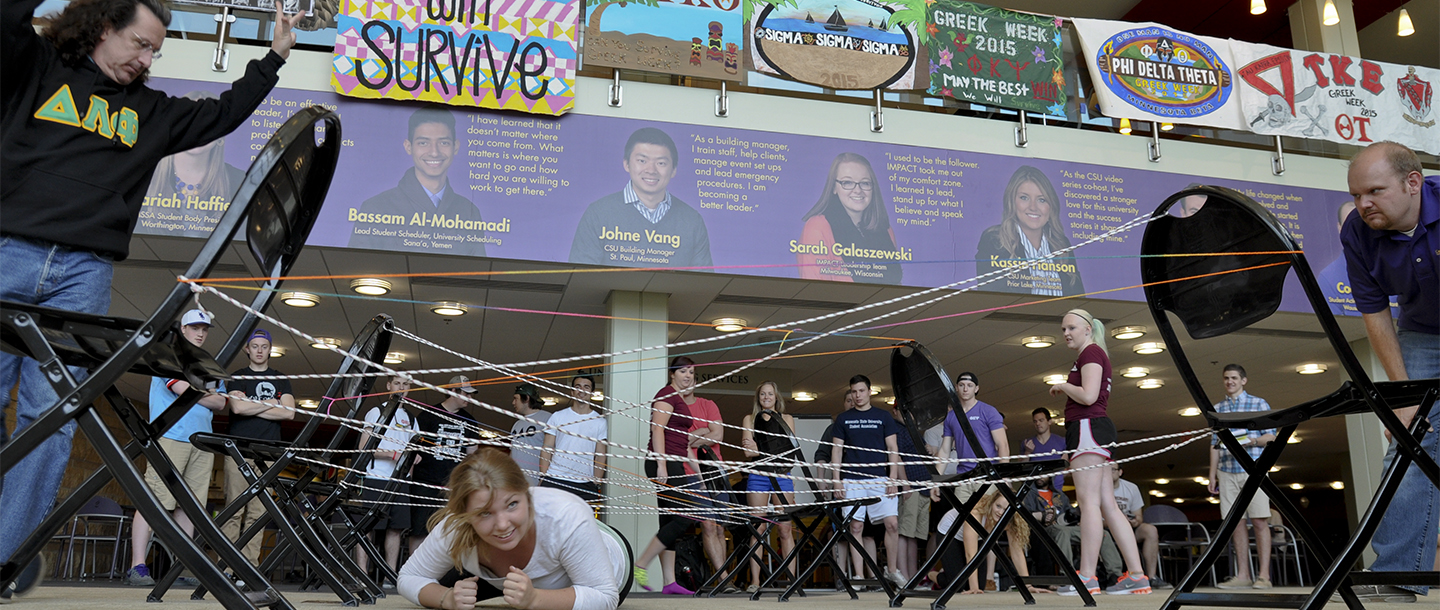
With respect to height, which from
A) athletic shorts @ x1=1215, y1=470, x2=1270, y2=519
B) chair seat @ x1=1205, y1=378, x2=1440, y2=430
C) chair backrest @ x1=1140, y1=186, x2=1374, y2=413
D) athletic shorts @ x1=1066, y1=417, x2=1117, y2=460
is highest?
chair backrest @ x1=1140, y1=186, x2=1374, y2=413

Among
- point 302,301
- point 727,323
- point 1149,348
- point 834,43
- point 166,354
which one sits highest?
point 834,43

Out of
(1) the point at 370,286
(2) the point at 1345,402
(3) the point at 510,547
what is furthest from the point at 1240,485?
(1) the point at 370,286

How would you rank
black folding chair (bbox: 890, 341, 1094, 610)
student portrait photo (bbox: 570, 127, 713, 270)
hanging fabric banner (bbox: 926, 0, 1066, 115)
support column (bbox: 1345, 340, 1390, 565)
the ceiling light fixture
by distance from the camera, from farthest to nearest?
support column (bbox: 1345, 340, 1390, 565) < hanging fabric banner (bbox: 926, 0, 1066, 115) < the ceiling light fixture < student portrait photo (bbox: 570, 127, 713, 270) < black folding chair (bbox: 890, 341, 1094, 610)

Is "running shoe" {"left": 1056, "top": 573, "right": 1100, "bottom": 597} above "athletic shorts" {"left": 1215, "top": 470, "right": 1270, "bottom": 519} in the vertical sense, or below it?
below

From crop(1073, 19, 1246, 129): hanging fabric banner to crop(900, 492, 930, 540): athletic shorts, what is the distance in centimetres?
306

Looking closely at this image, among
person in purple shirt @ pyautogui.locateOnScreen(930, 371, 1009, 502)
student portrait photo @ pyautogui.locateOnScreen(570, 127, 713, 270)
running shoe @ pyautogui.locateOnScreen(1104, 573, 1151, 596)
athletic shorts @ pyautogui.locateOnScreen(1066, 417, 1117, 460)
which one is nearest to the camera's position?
athletic shorts @ pyautogui.locateOnScreen(1066, 417, 1117, 460)

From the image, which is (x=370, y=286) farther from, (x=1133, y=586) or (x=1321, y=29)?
(x=1321, y=29)

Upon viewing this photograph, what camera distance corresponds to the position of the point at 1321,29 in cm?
728

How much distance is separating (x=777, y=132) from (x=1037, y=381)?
185 inches

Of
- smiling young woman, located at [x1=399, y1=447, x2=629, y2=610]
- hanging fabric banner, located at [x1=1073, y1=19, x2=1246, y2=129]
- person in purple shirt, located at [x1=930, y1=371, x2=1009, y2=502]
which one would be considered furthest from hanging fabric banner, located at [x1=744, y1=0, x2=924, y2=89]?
smiling young woman, located at [x1=399, y1=447, x2=629, y2=610]

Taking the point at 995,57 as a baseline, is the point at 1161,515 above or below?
below

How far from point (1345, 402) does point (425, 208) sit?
4567 mm

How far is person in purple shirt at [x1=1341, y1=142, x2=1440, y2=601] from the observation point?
1.91 metres

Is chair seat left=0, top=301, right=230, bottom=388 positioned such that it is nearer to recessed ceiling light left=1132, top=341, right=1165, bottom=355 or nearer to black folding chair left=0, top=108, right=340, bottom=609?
black folding chair left=0, top=108, right=340, bottom=609
